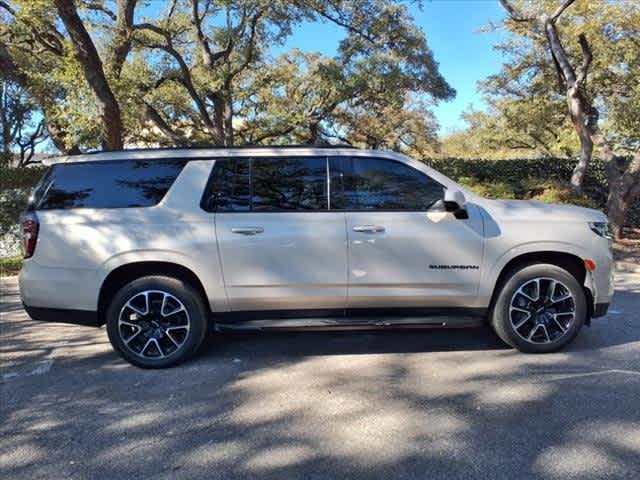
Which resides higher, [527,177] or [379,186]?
[527,177]

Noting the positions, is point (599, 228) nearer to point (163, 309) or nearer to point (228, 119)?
point (163, 309)

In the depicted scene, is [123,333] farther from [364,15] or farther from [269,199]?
[364,15]

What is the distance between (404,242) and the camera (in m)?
3.91

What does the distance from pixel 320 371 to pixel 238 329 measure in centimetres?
79

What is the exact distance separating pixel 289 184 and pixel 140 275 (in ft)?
5.13

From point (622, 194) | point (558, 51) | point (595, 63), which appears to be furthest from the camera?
point (595, 63)

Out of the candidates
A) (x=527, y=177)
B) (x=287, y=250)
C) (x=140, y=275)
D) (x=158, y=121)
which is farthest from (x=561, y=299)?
(x=158, y=121)

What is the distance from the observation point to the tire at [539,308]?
4.02 m

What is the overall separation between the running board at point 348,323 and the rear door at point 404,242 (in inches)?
5.2

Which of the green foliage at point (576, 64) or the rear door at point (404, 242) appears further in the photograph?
the green foliage at point (576, 64)

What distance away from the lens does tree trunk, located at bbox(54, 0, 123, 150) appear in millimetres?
8289

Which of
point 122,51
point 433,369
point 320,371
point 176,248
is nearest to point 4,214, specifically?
point 122,51

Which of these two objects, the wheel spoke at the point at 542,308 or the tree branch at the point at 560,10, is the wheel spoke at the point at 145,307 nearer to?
the wheel spoke at the point at 542,308

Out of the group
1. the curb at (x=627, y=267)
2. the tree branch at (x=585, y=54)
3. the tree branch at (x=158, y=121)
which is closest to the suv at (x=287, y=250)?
the curb at (x=627, y=267)
